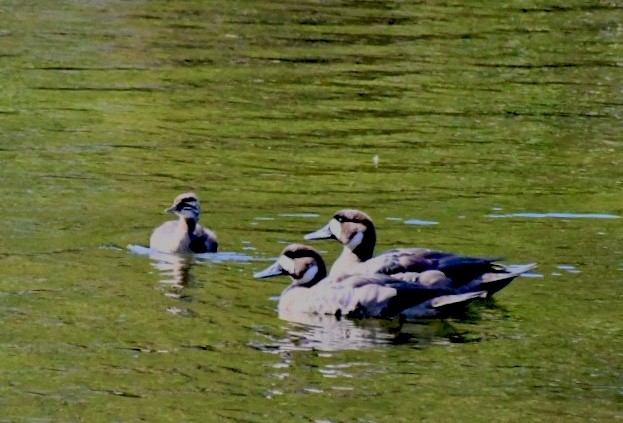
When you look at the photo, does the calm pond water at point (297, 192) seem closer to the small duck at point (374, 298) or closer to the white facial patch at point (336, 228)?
the small duck at point (374, 298)

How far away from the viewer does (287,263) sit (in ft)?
42.1

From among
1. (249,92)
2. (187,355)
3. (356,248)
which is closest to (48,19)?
(249,92)

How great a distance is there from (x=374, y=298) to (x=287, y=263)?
980 mm

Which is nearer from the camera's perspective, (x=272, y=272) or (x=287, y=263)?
(x=287, y=263)

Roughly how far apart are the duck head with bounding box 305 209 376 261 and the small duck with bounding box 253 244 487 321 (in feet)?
2.62

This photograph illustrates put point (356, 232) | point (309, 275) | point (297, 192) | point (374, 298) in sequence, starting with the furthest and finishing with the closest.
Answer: point (297, 192) < point (356, 232) < point (309, 275) < point (374, 298)

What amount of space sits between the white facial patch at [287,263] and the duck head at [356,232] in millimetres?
625

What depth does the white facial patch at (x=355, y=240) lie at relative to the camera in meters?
13.2

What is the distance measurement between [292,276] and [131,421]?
3.37m

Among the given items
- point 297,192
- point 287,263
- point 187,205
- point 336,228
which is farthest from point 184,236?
point 297,192

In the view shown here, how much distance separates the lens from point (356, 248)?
43.4 ft

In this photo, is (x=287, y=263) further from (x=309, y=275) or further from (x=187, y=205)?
(x=187, y=205)

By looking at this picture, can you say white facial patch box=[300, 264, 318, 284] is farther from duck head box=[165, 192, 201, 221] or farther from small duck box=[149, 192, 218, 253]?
duck head box=[165, 192, 201, 221]

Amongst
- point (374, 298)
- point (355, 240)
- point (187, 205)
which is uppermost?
point (187, 205)
